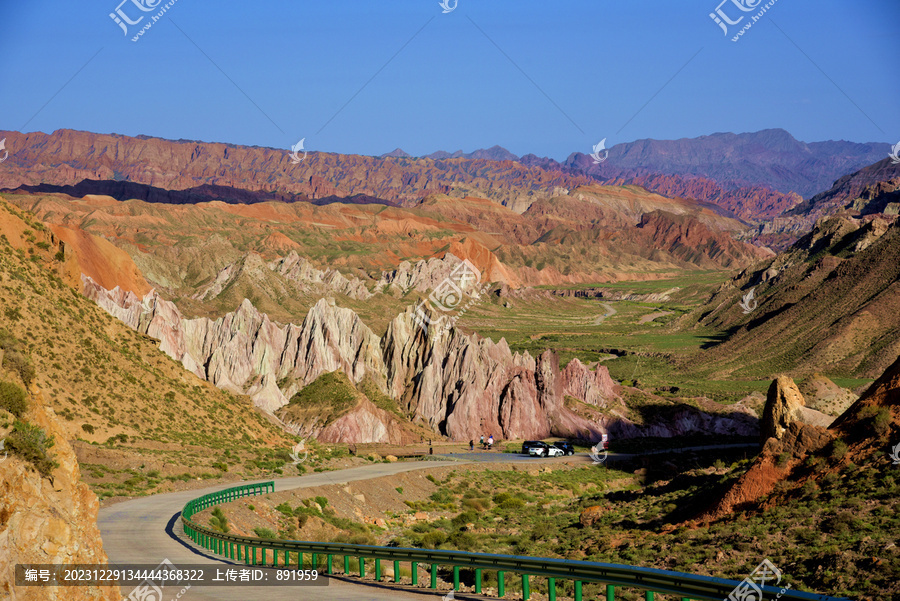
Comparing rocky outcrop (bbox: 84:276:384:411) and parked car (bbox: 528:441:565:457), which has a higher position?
rocky outcrop (bbox: 84:276:384:411)

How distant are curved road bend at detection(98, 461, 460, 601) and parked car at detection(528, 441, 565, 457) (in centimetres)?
3172

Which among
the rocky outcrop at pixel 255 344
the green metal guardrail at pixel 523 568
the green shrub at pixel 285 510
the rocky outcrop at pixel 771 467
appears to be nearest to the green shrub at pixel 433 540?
the green shrub at pixel 285 510

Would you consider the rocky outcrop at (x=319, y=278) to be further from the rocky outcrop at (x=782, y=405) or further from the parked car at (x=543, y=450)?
the rocky outcrop at (x=782, y=405)

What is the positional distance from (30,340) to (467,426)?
1668 inches

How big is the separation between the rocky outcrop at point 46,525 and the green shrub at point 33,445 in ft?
0.58

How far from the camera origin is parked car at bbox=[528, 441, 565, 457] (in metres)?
75.2

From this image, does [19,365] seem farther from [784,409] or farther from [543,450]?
[543,450]

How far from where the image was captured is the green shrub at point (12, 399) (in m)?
19.2

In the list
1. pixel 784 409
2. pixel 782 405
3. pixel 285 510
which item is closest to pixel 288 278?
pixel 782 405

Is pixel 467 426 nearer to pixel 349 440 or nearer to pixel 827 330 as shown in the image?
pixel 349 440

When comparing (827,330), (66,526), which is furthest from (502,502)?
(827,330)

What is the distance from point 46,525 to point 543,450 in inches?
2412
